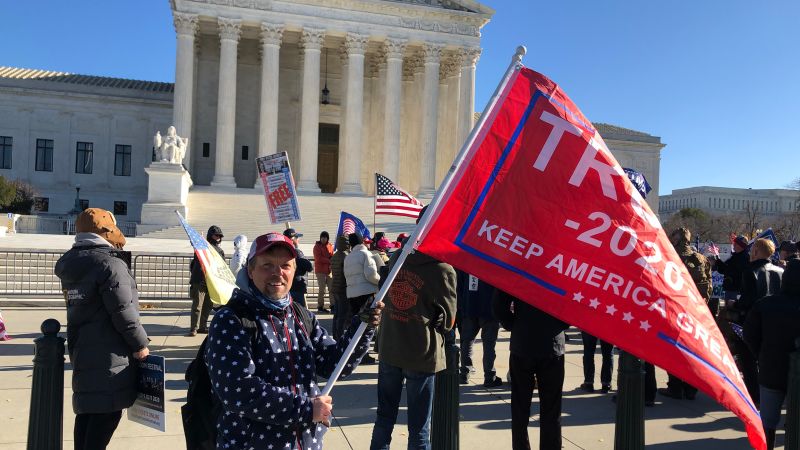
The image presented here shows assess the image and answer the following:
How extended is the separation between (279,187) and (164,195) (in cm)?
1802

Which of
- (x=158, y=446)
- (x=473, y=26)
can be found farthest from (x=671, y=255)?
(x=473, y=26)

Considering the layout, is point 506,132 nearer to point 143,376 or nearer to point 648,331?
point 648,331

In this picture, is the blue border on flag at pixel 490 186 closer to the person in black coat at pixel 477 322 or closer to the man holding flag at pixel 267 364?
the man holding flag at pixel 267 364

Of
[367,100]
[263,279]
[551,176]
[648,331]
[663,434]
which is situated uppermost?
[367,100]

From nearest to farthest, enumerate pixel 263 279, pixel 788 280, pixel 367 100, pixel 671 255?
pixel 263 279 < pixel 671 255 < pixel 788 280 < pixel 367 100

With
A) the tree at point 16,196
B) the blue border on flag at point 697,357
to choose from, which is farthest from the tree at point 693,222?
the blue border on flag at point 697,357

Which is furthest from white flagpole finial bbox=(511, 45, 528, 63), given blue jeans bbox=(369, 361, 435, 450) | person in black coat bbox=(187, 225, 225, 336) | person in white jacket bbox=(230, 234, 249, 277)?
person in black coat bbox=(187, 225, 225, 336)

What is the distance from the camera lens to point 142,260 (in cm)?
1573

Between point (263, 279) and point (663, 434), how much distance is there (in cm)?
498

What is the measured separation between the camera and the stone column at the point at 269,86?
3541 centimetres

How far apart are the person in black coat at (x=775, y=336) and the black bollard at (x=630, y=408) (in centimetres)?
163

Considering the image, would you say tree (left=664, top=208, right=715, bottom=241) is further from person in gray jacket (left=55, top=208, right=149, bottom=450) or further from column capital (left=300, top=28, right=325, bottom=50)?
person in gray jacket (left=55, top=208, right=149, bottom=450)

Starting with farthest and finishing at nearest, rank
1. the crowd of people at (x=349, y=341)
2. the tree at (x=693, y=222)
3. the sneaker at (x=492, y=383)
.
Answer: the tree at (x=693, y=222)
the sneaker at (x=492, y=383)
the crowd of people at (x=349, y=341)

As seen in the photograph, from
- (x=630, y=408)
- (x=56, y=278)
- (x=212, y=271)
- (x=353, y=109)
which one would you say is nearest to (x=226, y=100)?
(x=353, y=109)
